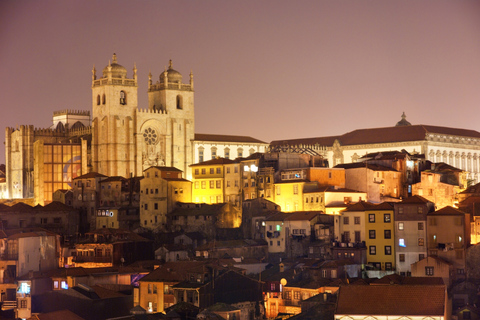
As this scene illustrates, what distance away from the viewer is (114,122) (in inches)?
4186

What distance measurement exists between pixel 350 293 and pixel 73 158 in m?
54.9

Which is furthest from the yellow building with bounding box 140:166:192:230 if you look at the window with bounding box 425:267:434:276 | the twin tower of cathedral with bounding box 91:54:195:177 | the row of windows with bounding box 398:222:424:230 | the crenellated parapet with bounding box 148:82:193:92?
the window with bounding box 425:267:434:276

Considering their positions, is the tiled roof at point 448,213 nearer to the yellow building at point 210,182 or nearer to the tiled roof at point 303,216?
the tiled roof at point 303,216

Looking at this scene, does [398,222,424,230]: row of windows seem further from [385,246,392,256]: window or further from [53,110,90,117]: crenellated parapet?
[53,110,90,117]: crenellated parapet

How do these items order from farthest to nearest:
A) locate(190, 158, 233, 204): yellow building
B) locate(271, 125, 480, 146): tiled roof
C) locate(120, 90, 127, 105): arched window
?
locate(271, 125, 480, 146): tiled roof
locate(120, 90, 127, 105): arched window
locate(190, 158, 233, 204): yellow building

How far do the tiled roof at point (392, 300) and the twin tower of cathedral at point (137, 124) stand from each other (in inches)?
1951

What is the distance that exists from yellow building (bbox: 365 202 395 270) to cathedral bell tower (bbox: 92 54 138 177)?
1443 inches

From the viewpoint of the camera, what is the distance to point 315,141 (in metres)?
133

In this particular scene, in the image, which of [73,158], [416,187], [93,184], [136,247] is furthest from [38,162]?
[416,187]

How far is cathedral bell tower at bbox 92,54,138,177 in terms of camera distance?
105500 millimetres

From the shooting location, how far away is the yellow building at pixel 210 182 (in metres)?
94.0

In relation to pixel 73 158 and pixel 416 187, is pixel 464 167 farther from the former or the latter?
pixel 73 158

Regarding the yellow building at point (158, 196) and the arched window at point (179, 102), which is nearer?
the yellow building at point (158, 196)

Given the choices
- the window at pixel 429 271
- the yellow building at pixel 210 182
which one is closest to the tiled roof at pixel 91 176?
the yellow building at pixel 210 182
